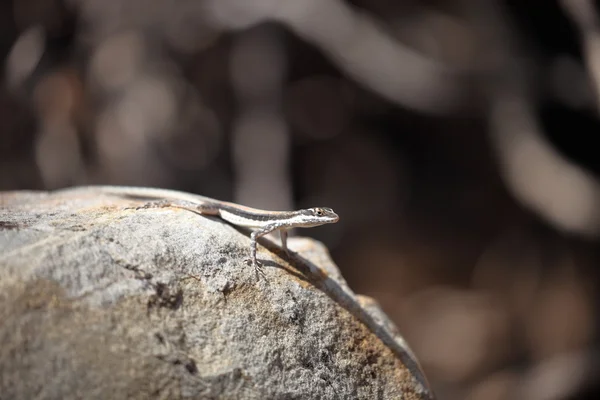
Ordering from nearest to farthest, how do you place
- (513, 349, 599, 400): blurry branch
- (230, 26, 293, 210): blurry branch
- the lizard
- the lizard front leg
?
the lizard front leg < the lizard < (513, 349, 599, 400): blurry branch < (230, 26, 293, 210): blurry branch

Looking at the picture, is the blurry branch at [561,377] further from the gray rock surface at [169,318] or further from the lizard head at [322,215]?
the lizard head at [322,215]

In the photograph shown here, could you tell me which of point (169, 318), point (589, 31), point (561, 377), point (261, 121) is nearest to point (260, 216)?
point (169, 318)

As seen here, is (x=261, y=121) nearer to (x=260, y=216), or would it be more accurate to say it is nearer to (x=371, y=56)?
(x=371, y=56)

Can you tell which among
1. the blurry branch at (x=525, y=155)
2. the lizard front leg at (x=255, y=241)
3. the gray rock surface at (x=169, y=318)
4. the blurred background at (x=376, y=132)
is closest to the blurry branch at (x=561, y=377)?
the blurred background at (x=376, y=132)

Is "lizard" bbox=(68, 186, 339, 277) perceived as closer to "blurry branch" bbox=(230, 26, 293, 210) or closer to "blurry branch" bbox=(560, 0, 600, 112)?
"blurry branch" bbox=(560, 0, 600, 112)

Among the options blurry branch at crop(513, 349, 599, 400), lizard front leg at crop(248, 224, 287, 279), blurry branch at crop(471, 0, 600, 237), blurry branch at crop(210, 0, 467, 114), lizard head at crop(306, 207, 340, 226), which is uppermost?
blurry branch at crop(210, 0, 467, 114)

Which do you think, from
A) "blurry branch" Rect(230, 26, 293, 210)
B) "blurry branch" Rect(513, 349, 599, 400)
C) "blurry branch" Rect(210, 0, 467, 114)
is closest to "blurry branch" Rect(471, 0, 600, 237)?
"blurry branch" Rect(210, 0, 467, 114)
